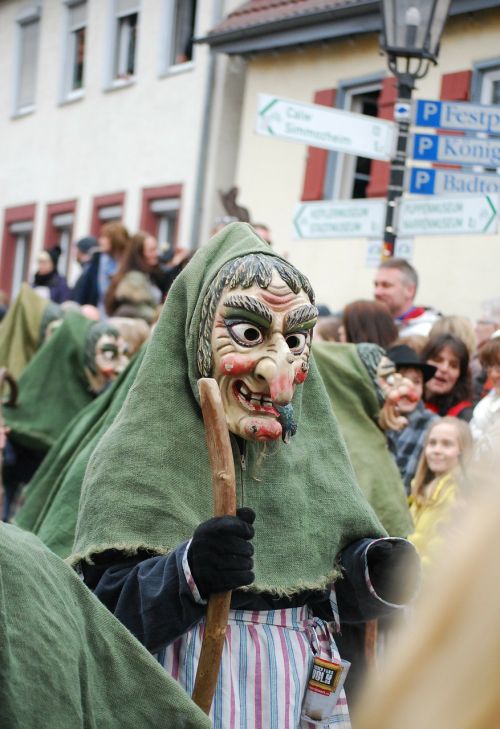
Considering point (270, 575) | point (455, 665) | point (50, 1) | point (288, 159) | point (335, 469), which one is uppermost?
point (50, 1)

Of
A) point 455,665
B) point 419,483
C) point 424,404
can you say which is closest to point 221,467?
point 455,665

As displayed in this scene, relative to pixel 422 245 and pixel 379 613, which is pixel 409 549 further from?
pixel 422 245

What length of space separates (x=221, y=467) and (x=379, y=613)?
72cm

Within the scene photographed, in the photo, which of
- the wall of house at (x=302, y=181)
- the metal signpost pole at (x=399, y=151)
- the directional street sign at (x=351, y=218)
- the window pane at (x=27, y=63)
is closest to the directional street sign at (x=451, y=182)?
the metal signpost pole at (x=399, y=151)

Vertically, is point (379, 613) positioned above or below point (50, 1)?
below

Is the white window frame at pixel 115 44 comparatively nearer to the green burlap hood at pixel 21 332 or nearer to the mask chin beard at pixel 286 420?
the green burlap hood at pixel 21 332

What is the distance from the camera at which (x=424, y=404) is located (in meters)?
6.70

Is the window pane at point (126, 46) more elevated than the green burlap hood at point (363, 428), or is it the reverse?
the window pane at point (126, 46)

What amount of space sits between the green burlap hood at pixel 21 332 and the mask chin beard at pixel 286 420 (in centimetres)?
636

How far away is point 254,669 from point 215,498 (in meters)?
0.46

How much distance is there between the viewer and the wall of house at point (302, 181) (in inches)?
513

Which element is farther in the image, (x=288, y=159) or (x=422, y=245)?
(x=288, y=159)

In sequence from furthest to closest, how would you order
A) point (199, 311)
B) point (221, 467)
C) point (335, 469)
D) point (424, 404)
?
point (424, 404)
point (335, 469)
point (199, 311)
point (221, 467)

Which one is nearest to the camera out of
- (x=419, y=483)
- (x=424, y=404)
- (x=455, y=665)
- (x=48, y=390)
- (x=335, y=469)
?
(x=455, y=665)
